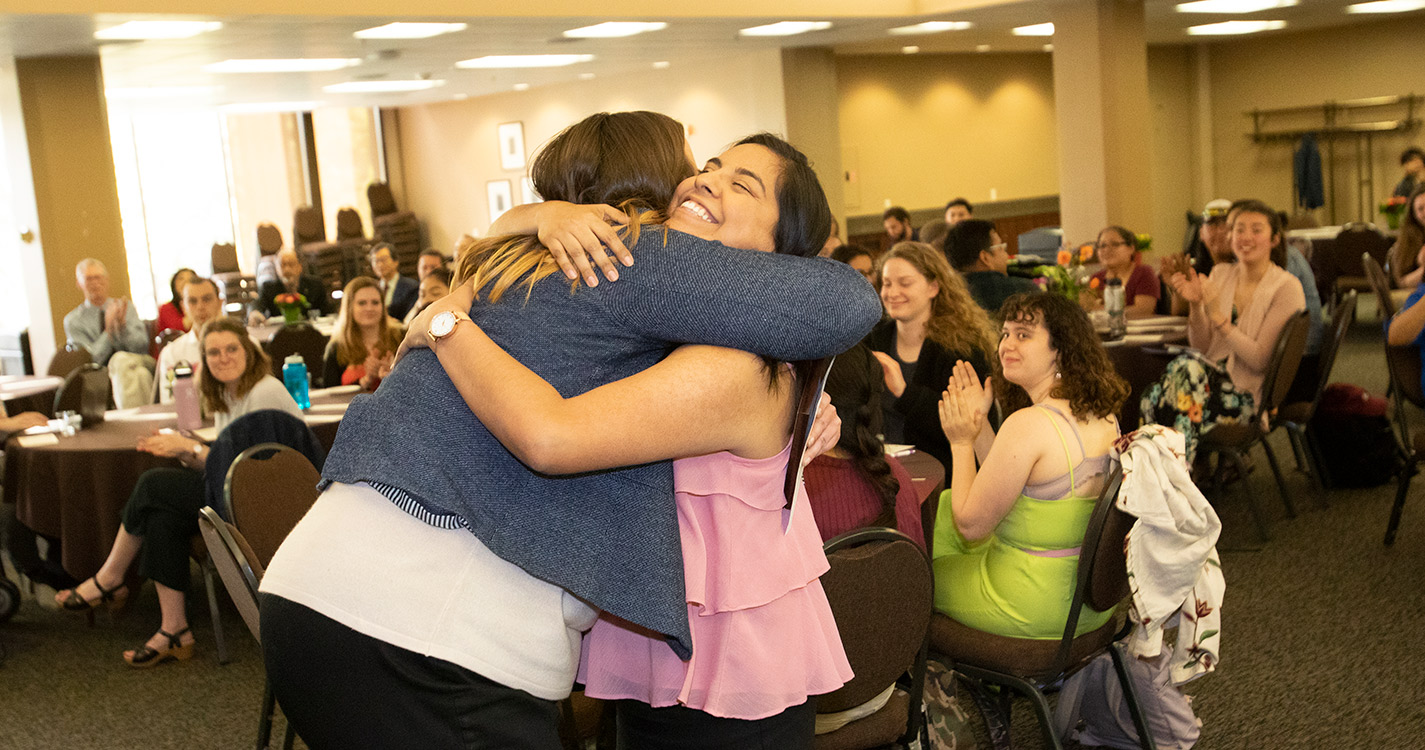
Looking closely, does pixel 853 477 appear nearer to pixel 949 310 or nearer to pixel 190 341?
pixel 949 310

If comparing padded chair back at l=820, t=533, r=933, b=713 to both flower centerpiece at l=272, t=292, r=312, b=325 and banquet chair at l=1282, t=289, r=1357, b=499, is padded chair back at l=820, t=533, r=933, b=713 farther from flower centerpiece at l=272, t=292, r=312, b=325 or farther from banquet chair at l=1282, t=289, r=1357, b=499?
flower centerpiece at l=272, t=292, r=312, b=325

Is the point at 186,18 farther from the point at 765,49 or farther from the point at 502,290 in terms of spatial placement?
the point at 502,290

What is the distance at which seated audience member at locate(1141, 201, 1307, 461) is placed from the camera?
14.8 feet

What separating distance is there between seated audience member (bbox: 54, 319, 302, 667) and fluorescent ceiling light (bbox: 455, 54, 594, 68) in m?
8.03

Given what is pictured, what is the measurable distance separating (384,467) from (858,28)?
1126 centimetres

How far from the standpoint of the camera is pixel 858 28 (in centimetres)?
1179

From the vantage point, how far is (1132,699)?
2.82 m

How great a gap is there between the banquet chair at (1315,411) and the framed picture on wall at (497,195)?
12.7 meters

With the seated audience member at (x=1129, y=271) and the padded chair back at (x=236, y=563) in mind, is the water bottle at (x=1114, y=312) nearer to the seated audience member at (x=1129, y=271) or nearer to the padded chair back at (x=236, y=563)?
the seated audience member at (x=1129, y=271)

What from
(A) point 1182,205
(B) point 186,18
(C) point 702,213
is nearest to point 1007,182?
(A) point 1182,205

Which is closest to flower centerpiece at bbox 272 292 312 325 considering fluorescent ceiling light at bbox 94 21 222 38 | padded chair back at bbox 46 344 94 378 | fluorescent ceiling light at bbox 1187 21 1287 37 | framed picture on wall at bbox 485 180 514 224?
padded chair back at bbox 46 344 94 378

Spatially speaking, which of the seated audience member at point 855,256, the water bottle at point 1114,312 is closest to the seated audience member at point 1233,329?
the water bottle at point 1114,312

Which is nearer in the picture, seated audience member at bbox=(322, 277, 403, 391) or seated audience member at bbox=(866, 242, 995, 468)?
seated audience member at bbox=(866, 242, 995, 468)

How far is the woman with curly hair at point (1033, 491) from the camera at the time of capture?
273cm
